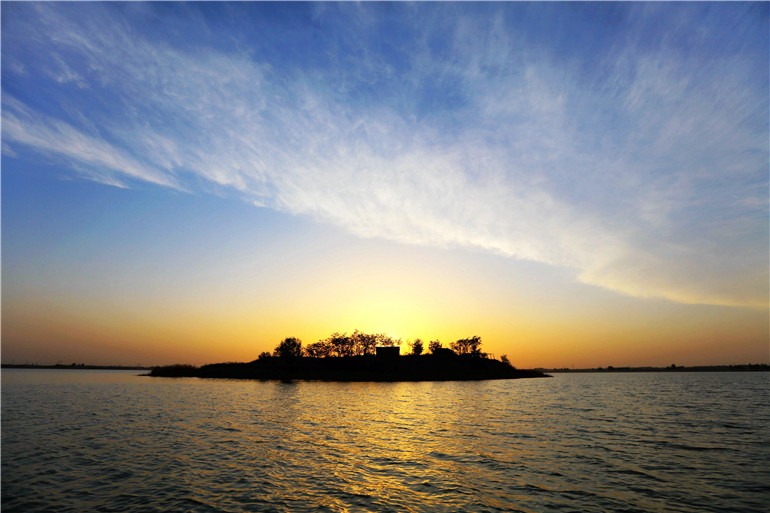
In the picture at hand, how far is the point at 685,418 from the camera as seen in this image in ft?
152

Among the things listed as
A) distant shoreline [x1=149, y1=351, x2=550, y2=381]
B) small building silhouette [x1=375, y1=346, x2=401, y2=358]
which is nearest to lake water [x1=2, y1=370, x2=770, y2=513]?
distant shoreline [x1=149, y1=351, x2=550, y2=381]

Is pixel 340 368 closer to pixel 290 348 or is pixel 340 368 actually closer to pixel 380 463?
pixel 290 348

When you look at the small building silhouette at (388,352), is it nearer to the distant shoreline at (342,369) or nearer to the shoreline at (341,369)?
the distant shoreline at (342,369)

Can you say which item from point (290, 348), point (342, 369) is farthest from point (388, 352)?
point (290, 348)

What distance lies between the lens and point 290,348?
176750mm

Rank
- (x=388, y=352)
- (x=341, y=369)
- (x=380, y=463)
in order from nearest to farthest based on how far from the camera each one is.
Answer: (x=380, y=463) → (x=341, y=369) → (x=388, y=352)

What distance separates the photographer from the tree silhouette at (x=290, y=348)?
176 m

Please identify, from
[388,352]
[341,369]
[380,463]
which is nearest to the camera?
[380,463]

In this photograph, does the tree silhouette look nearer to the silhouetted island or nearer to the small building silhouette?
the silhouetted island

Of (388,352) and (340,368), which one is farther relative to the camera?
(388,352)

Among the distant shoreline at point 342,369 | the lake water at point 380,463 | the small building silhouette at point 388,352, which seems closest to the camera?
the lake water at point 380,463

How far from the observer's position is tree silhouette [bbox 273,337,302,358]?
576ft

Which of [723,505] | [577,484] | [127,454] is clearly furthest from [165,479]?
[723,505]

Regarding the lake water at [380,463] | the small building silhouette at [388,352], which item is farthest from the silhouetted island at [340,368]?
the lake water at [380,463]
